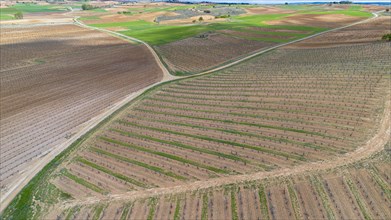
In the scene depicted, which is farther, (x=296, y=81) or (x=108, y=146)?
(x=296, y=81)

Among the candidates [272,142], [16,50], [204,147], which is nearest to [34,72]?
[16,50]

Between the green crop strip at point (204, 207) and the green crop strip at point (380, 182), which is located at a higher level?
the green crop strip at point (380, 182)

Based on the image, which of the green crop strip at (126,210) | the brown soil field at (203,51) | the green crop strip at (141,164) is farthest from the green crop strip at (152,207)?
the brown soil field at (203,51)

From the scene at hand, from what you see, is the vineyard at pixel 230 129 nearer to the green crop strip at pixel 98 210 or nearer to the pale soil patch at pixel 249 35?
the green crop strip at pixel 98 210

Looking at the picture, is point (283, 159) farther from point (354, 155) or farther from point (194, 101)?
point (194, 101)

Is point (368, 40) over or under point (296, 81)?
over
